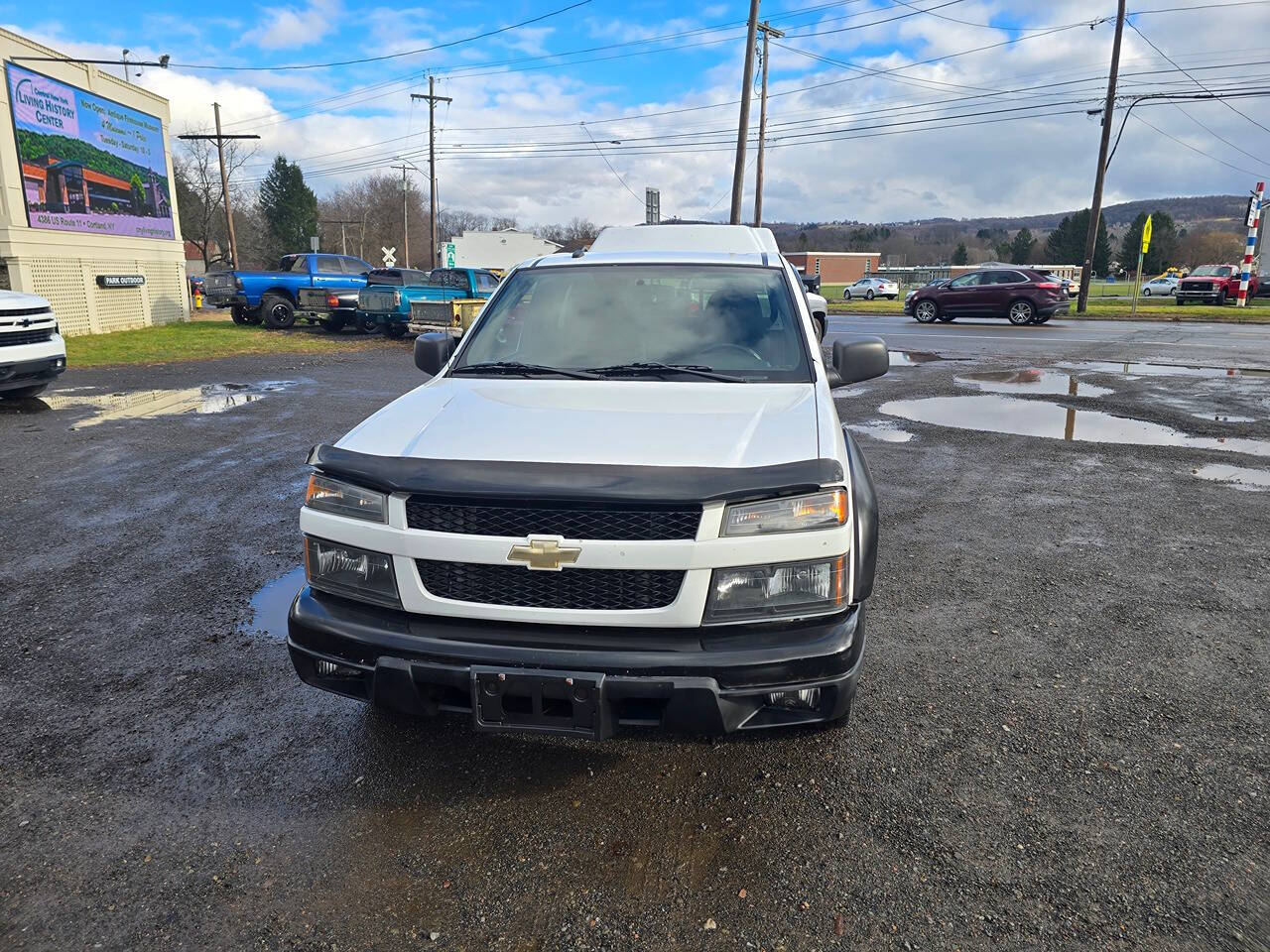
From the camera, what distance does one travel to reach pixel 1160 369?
48.0 feet

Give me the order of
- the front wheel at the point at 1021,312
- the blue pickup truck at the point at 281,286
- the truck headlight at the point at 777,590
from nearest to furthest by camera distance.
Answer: the truck headlight at the point at 777,590 < the blue pickup truck at the point at 281,286 < the front wheel at the point at 1021,312

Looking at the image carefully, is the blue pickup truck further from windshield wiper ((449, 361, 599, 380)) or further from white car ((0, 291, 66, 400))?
windshield wiper ((449, 361, 599, 380))

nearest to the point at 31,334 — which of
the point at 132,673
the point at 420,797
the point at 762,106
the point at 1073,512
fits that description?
the point at 132,673

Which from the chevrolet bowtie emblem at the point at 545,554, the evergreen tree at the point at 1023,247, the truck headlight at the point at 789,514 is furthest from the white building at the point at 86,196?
the evergreen tree at the point at 1023,247

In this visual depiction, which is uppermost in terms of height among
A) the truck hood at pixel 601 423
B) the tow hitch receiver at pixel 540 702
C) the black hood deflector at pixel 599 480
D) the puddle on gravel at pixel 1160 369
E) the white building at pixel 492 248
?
the white building at pixel 492 248

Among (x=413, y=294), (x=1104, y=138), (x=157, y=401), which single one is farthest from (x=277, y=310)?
(x=1104, y=138)

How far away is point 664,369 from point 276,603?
2608 mm

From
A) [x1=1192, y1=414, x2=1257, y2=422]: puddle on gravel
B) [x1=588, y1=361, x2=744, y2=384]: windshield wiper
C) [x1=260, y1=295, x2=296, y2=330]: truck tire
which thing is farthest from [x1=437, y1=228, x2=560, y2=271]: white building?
[x1=588, y1=361, x2=744, y2=384]: windshield wiper

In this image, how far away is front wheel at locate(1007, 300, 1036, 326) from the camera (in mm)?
25470

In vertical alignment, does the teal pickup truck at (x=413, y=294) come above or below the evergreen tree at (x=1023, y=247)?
below

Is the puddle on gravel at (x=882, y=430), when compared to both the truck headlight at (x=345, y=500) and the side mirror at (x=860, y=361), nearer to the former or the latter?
the side mirror at (x=860, y=361)

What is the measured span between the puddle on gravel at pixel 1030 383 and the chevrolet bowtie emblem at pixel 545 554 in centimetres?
1121

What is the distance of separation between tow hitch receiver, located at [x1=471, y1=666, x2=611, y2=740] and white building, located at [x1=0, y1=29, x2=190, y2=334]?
20.9 meters

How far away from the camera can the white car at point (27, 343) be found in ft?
31.2
